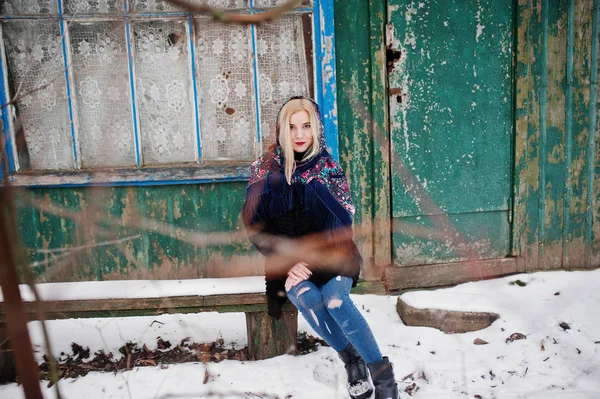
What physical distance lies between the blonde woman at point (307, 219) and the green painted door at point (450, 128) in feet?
3.57

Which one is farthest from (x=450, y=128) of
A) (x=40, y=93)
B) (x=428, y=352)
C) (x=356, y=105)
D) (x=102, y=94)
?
(x=40, y=93)

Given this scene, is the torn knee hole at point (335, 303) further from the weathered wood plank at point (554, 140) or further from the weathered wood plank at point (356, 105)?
the weathered wood plank at point (554, 140)

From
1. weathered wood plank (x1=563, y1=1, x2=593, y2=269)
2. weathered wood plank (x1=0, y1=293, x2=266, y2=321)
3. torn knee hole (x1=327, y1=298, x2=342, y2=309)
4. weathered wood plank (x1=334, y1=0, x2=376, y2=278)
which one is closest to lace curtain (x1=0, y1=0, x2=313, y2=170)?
weathered wood plank (x1=334, y1=0, x2=376, y2=278)

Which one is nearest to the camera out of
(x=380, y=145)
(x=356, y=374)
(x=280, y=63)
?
(x=356, y=374)

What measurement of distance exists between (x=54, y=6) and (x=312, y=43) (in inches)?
68.8

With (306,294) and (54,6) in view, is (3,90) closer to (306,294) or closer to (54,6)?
(54,6)

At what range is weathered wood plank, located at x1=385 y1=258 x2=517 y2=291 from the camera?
12.5ft

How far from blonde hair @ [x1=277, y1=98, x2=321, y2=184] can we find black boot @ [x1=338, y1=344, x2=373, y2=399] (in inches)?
37.7

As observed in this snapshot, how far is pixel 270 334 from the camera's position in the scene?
3.02 metres

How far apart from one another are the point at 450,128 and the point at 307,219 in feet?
4.97

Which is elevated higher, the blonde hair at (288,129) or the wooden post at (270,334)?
the blonde hair at (288,129)

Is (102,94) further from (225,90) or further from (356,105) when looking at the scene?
(356,105)

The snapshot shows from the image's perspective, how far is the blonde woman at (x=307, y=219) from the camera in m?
2.63

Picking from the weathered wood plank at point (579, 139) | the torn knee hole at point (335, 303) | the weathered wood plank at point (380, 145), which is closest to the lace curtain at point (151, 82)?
the weathered wood plank at point (380, 145)
